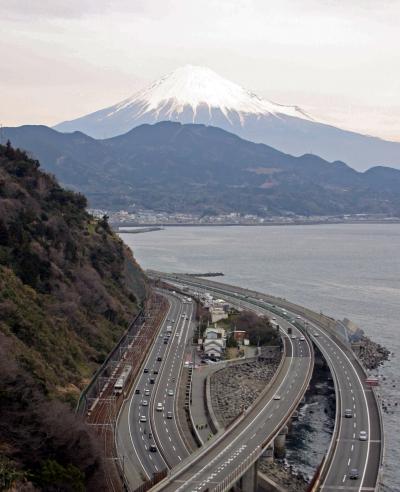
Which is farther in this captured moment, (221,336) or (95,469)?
(221,336)

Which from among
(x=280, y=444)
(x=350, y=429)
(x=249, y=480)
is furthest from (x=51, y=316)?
(x=249, y=480)

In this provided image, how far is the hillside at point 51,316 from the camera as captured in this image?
62.2 feet

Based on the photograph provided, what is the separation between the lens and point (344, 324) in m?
49.8

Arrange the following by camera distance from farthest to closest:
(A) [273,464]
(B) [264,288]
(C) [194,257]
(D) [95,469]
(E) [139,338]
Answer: (C) [194,257] → (B) [264,288] → (E) [139,338] → (A) [273,464] → (D) [95,469]

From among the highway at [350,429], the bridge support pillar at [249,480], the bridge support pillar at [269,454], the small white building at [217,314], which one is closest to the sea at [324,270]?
the highway at [350,429]

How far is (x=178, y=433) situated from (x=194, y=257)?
247 ft

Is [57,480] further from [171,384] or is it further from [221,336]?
[221,336]

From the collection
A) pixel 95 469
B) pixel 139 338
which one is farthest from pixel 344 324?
pixel 95 469

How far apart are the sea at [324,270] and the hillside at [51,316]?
10334 mm

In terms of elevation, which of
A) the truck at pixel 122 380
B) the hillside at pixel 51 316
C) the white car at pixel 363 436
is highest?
the hillside at pixel 51 316

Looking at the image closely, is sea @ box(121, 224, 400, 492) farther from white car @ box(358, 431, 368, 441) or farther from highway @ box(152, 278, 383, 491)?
white car @ box(358, 431, 368, 441)

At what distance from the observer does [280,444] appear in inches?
1067

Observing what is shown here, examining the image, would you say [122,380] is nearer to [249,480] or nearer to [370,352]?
[249,480]

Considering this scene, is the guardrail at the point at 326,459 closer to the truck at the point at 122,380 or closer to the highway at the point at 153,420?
the highway at the point at 153,420
